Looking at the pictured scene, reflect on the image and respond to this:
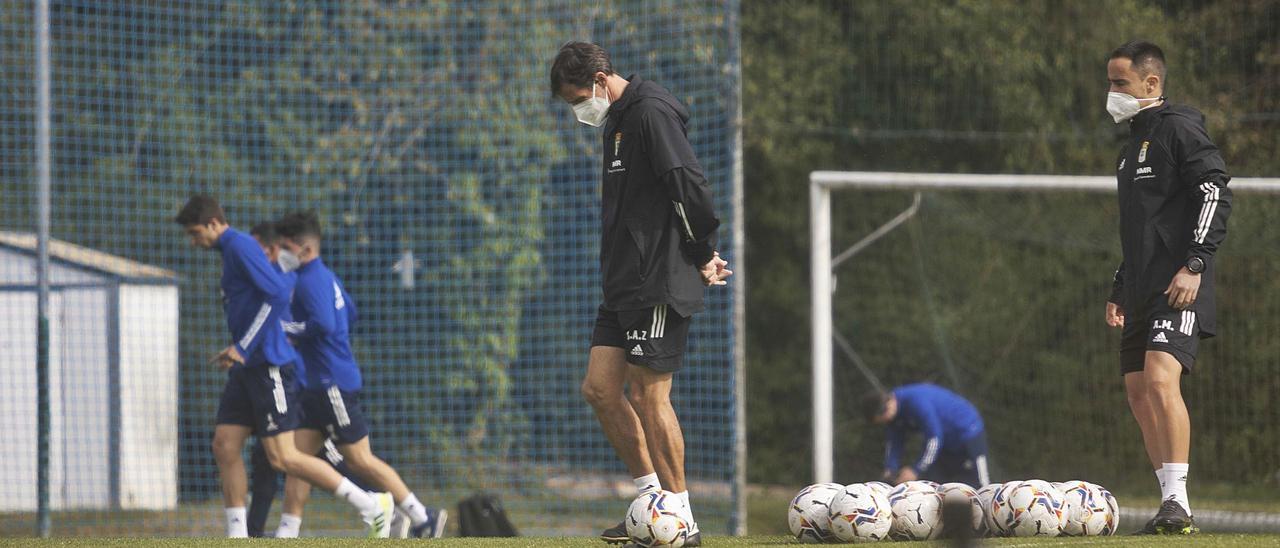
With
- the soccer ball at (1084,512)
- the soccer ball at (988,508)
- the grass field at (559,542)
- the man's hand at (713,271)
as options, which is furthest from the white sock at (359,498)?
the soccer ball at (1084,512)

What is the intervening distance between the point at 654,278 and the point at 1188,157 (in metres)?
2.18

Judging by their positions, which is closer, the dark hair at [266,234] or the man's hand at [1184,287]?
the man's hand at [1184,287]

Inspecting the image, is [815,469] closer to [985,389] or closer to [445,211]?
[985,389]

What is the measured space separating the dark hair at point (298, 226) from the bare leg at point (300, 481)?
4.00ft

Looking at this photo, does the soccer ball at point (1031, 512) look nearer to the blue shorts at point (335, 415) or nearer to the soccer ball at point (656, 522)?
the soccer ball at point (656, 522)

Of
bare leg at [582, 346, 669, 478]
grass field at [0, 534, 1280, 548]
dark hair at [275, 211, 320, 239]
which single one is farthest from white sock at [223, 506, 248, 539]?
bare leg at [582, 346, 669, 478]

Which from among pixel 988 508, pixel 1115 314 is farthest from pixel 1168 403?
pixel 988 508

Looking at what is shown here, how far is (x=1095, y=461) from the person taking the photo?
1210 centimetres

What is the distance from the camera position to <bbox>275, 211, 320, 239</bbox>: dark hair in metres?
9.59

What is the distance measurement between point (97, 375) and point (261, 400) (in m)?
5.34

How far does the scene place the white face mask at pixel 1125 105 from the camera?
6531 mm

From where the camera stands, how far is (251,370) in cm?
922

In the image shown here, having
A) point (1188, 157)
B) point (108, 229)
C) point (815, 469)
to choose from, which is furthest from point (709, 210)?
point (108, 229)

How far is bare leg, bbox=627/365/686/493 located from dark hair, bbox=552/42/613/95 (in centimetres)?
117
